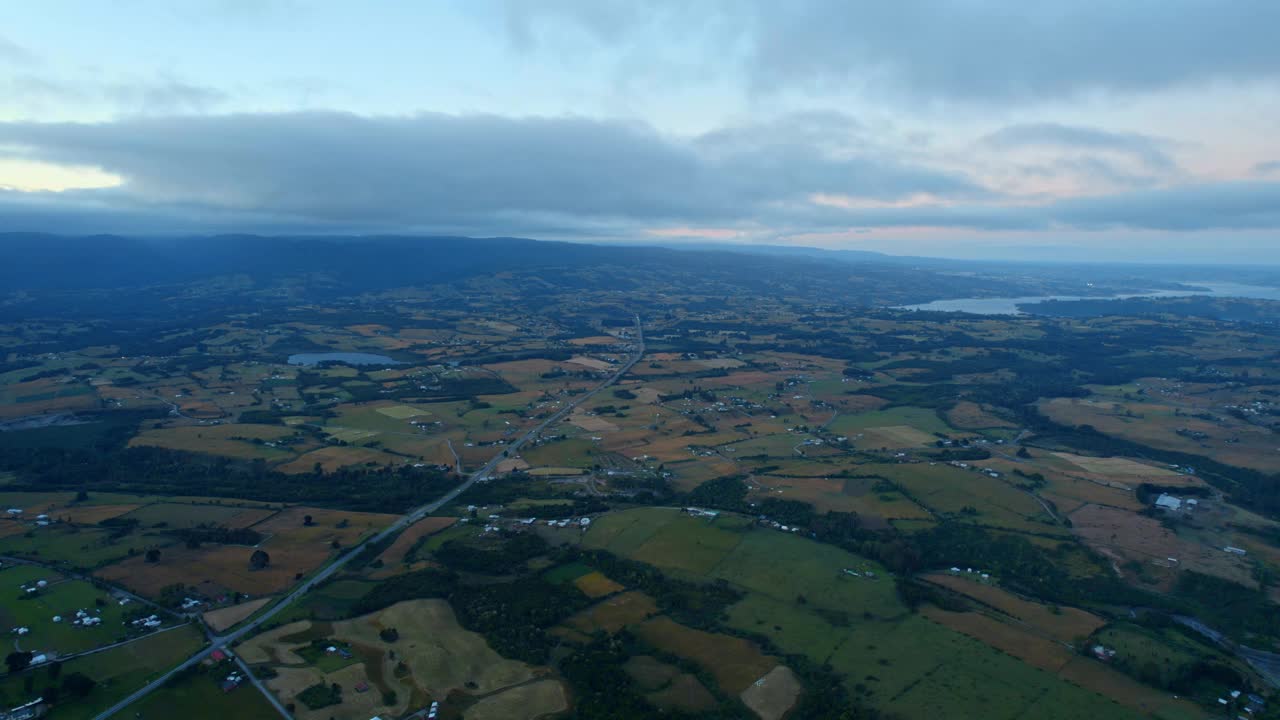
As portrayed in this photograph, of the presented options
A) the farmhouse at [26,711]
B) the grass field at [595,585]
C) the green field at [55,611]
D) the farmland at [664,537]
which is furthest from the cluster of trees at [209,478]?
the farmhouse at [26,711]

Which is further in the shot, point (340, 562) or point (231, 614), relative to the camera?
point (340, 562)

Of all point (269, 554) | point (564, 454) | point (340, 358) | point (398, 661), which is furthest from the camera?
point (340, 358)

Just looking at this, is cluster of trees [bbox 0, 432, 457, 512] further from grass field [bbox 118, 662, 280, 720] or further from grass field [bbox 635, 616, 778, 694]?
grass field [bbox 635, 616, 778, 694]

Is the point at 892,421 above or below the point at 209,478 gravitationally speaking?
above

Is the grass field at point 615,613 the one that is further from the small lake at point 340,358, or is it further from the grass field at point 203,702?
the small lake at point 340,358

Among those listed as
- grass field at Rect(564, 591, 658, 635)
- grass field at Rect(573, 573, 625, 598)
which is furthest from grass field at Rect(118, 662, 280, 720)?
grass field at Rect(573, 573, 625, 598)

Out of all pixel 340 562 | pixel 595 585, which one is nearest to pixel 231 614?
pixel 340 562

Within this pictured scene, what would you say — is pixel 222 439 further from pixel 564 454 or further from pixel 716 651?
pixel 716 651

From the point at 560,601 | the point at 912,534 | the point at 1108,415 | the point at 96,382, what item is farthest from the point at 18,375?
the point at 1108,415

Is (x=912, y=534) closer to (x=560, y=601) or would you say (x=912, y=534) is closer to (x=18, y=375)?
(x=560, y=601)
